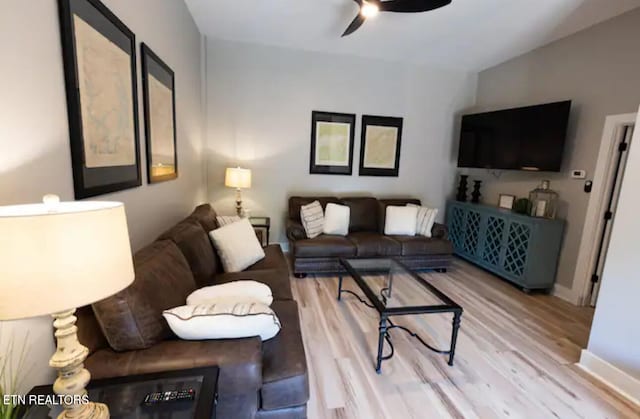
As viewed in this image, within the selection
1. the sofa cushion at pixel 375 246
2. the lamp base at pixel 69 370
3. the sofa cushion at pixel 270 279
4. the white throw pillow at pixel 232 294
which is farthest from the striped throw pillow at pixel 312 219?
the lamp base at pixel 69 370

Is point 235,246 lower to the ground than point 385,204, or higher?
lower

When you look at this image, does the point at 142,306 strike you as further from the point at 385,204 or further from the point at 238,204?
the point at 385,204

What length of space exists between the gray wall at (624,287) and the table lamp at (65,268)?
271 cm

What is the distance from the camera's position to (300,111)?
13.8 ft

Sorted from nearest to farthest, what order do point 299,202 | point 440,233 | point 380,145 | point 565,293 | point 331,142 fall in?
point 565,293 → point 440,233 → point 299,202 → point 331,142 → point 380,145

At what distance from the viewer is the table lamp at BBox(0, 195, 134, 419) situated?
2.07 feet

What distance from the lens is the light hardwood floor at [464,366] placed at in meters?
1.78

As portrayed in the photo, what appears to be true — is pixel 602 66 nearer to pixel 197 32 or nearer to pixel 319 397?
pixel 319 397

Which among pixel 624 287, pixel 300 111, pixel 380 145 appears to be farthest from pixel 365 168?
pixel 624 287


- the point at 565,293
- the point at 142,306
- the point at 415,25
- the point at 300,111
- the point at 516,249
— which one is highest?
the point at 415,25

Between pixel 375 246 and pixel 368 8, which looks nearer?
pixel 368 8

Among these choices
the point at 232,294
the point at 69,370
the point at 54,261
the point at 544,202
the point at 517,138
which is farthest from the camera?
the point at 517,138

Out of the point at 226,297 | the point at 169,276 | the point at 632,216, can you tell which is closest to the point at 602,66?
the point at 632,216

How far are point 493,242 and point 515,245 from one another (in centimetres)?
33
